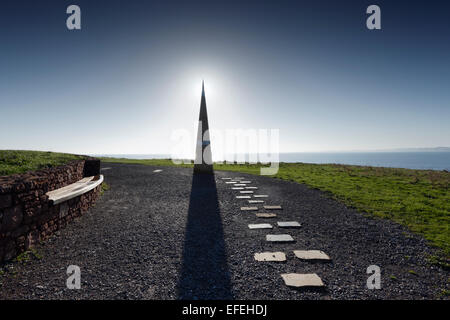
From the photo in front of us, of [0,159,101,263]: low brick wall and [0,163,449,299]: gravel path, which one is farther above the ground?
[0,159,101,263]: low brick wall

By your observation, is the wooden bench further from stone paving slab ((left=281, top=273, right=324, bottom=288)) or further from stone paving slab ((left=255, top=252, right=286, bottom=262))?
stone paving slab ((left=281, top=273, right=324, bottom=288))

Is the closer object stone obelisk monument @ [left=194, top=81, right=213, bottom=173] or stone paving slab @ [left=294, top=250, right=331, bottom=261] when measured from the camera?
stone paving slab @ [left=294, top=250, right=331, bottom=261]

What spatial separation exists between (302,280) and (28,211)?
19.2ft

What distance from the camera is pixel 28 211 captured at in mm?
4789

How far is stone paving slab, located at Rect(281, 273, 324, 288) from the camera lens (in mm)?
3656

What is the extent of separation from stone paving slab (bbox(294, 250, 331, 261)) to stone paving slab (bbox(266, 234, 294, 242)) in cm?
62

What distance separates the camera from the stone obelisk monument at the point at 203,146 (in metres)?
16.4

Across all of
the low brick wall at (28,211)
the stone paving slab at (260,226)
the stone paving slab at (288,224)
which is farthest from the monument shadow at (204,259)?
the low brick wall at (28,211)

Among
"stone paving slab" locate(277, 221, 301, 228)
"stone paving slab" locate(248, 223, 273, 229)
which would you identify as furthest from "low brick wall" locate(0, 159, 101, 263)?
"stone paving slab" locate(277, 221, 301, 228)

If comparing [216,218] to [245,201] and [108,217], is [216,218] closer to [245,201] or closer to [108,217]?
[245,201]
